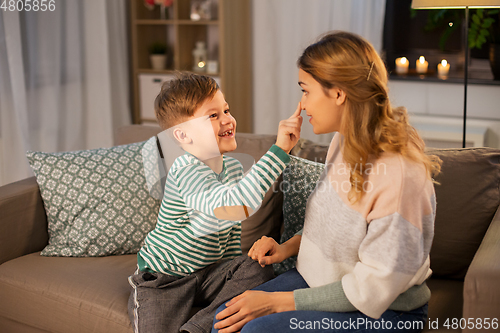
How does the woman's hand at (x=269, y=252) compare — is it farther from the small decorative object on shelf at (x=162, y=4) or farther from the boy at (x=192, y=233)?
the small decorative object on shelf at (x=162, y=4)

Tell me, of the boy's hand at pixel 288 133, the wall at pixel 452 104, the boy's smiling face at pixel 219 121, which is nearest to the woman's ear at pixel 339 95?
the boy's hand at pixel 288 133

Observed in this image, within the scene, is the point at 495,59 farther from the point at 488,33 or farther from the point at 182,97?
the point at 182,97

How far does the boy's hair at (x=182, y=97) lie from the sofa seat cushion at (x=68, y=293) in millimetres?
558

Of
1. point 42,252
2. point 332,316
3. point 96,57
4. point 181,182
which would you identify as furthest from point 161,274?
point 96,57

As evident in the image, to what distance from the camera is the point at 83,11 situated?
321 cm

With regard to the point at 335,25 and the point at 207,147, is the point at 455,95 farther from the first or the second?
the point at 207,147

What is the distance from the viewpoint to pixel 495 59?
117 inches

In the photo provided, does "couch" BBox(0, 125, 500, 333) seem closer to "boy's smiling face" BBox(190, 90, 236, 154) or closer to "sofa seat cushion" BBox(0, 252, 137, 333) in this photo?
"sofa seat cushion" BBox(0, 252, 137, 333)

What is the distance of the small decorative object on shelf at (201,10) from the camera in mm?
3426

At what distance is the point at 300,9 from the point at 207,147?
235cm

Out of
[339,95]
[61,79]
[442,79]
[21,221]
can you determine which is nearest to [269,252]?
[339,95]

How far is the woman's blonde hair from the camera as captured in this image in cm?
104

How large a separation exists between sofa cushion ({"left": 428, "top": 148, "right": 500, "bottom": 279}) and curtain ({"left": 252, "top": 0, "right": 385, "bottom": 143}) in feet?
6.14

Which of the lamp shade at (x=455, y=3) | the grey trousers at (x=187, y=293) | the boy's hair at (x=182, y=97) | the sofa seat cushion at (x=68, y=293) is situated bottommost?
the sofa seat cushion at (x=68, y=293)
